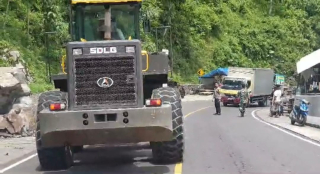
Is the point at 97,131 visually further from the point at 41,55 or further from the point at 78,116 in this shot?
the point at 41,55

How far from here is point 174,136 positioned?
11.6 m

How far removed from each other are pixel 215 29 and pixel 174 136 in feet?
194

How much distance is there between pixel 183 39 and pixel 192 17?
6.19m

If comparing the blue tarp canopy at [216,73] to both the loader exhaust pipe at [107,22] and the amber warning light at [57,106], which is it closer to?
the loader exhaust pipe at [107,22]

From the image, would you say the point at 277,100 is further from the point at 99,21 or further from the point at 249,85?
the point at 99,21

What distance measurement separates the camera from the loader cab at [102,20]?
1201 cm

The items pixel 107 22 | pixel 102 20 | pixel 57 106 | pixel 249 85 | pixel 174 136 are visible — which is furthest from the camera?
pixel 249 85

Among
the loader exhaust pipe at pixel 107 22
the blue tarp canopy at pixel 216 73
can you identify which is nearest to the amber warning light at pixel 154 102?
the loader exhaust pipe at pixel 107 22

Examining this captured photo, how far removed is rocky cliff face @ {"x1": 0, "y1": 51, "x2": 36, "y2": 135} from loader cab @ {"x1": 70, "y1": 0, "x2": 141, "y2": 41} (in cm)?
779

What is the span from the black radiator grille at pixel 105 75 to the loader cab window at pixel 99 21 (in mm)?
1129

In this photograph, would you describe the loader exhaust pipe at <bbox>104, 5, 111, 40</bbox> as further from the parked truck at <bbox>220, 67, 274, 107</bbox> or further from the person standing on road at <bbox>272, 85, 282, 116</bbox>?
the parked truck at <bbox>220, 67, 274, 107</bbox>

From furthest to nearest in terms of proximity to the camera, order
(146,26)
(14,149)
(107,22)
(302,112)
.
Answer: (302,112) → (14,149) → (146,26) → (107,22)

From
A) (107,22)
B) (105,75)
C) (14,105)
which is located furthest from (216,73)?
(105,75)

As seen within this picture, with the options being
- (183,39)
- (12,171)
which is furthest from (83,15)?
(183,39)
